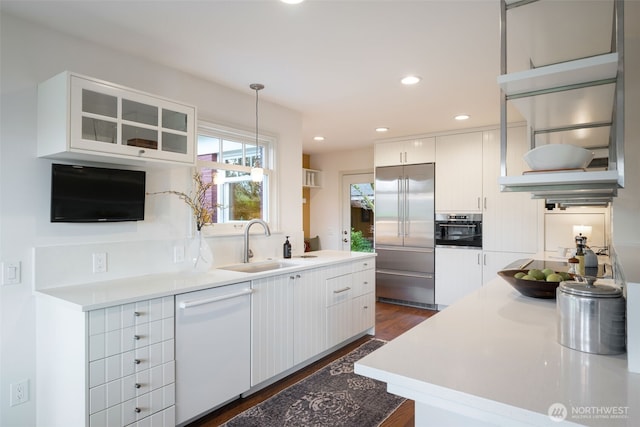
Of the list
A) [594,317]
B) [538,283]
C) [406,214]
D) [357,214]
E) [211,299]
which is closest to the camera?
[594,317]

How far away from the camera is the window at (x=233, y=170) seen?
3.06 meters

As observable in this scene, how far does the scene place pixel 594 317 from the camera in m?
1.10

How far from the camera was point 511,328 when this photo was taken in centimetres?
138

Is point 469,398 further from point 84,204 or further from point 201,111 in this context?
point 201,111

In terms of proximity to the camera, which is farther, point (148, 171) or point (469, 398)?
point (148, 171)

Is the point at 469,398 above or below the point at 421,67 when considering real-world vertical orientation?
below

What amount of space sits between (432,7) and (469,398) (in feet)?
6.11

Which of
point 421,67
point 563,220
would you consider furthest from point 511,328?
point 563,220

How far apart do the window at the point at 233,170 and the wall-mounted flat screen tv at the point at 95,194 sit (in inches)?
25.6

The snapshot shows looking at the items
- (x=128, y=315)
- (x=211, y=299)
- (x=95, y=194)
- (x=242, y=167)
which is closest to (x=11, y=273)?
(x=95, y=194)

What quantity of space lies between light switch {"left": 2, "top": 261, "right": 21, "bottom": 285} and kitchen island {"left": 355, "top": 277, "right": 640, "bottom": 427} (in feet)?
6.43

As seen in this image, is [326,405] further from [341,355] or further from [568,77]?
[568,77]

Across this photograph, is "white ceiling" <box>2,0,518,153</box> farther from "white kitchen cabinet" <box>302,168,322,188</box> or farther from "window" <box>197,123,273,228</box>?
"white kitchen cabinet" <box>302,168,322,188</box>

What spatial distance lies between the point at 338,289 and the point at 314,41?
6.72ft
